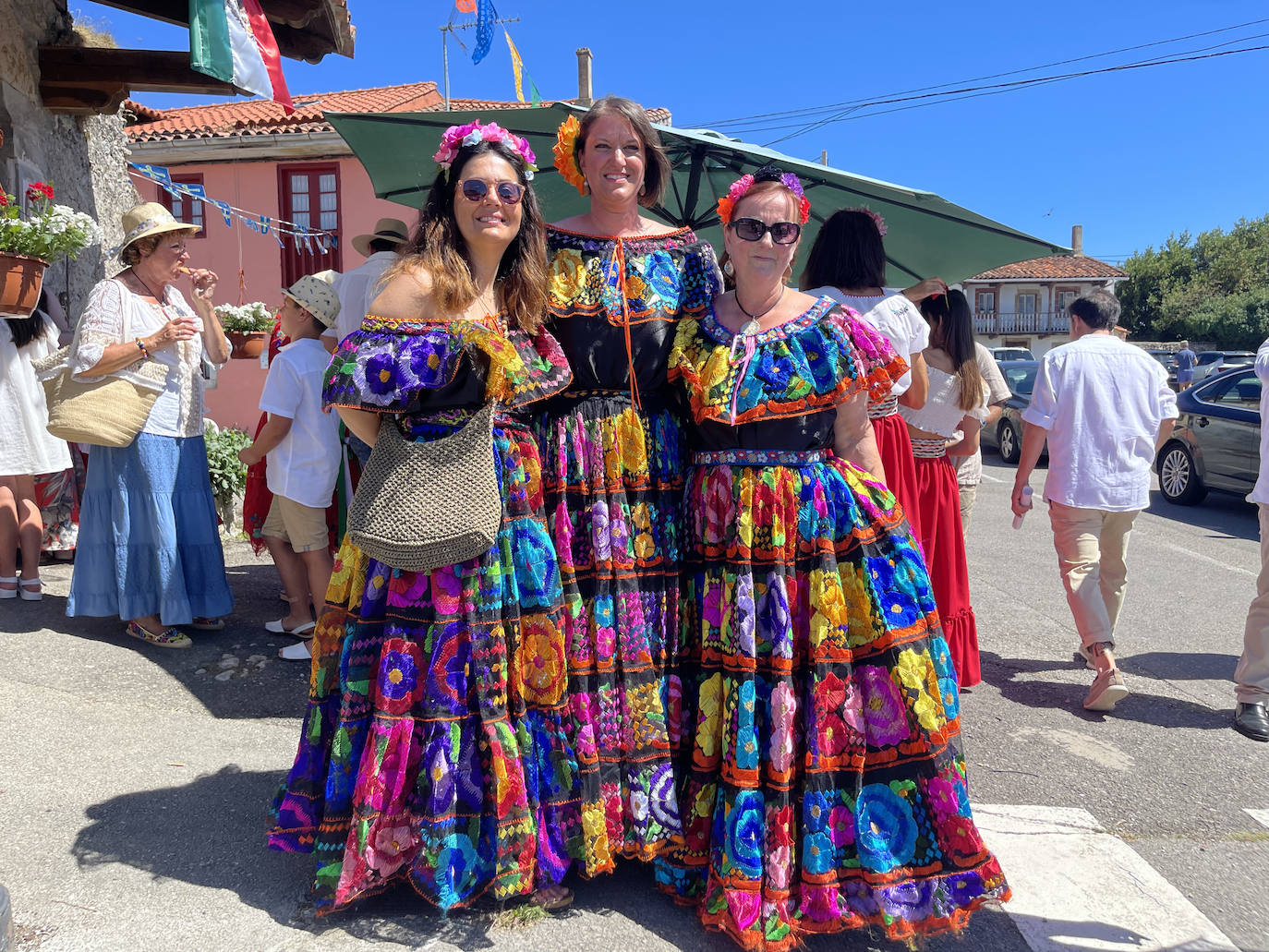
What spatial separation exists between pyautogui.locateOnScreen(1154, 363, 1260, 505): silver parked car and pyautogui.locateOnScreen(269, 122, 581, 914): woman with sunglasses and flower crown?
9.40 meters

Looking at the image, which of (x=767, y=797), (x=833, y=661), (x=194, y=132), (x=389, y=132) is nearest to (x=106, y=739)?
(x=767, y=797)

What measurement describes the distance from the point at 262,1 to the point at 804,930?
6.46 metres

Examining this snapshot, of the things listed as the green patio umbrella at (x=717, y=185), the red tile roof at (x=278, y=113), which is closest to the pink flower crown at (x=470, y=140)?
the green patio umbrella at (x=717, y=185)

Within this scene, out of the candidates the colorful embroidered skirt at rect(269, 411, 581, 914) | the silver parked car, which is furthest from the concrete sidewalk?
the silver parked car

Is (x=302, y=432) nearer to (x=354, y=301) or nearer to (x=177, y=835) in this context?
(x=354, y=301)

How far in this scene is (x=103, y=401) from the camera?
396 centimetres

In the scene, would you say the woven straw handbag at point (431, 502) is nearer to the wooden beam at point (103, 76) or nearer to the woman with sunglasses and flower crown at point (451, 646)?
the woman with sunglasses and flower crown at point (451, 646)

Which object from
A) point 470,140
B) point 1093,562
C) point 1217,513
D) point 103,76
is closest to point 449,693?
point 470,140

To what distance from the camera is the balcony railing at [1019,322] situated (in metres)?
53.2

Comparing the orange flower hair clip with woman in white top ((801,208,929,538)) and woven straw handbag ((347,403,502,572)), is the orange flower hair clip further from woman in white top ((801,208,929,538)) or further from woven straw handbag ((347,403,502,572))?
woman in white top ((801,208,929,538))

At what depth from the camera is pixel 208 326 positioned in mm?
4488

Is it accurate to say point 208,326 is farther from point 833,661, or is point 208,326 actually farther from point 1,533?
point 833,661

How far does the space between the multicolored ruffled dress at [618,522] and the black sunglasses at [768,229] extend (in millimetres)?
280

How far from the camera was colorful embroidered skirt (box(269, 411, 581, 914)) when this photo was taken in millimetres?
2326
